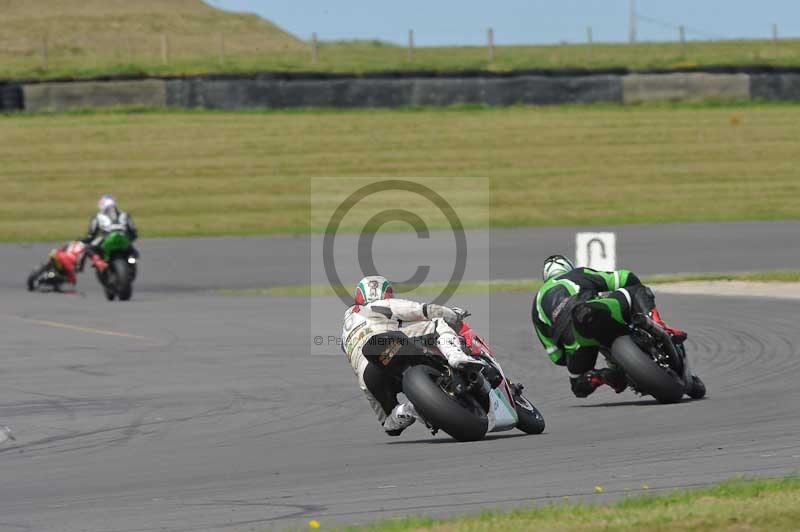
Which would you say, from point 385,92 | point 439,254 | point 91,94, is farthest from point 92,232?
point 385,92

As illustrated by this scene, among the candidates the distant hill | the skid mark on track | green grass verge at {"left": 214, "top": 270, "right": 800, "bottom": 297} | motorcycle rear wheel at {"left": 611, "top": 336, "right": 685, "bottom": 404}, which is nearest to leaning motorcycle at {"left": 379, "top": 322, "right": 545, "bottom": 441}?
motorcycle rear wheel at {"left": 611, "top": 336, "right": 685, "bottom": 404}

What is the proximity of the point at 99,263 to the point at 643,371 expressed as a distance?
14.4 metres

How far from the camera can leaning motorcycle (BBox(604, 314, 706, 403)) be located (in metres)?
11.0

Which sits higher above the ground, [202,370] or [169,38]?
[169,38]

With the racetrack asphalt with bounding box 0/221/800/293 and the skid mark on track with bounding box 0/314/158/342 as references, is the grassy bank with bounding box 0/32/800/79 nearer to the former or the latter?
the racetrack asphalt with bounding box 0/221/800/293

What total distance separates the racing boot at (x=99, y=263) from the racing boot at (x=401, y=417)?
563 inches

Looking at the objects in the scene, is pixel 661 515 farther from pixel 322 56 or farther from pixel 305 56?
pixel 322 56

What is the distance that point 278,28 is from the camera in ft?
231

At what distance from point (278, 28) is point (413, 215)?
117ft

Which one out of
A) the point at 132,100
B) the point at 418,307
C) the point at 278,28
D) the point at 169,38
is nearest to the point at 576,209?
the point at 132,100

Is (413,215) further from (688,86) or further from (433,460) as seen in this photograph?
(433,460)

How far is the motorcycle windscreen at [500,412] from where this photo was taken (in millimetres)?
9844

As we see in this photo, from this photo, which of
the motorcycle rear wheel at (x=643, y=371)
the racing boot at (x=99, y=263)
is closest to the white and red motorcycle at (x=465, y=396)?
the motorcycle rear wheel at (x=643, y=371)

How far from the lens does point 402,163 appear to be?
38594mm
